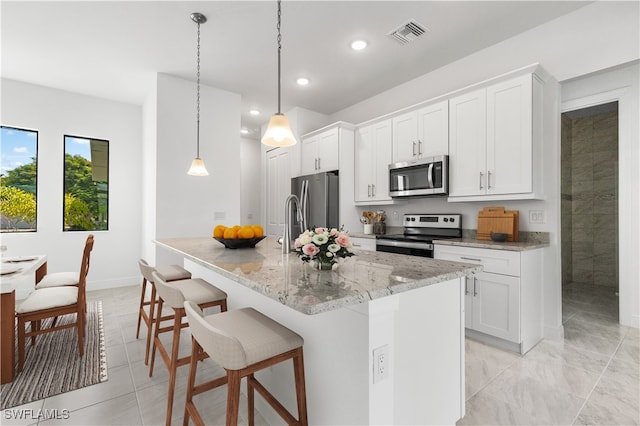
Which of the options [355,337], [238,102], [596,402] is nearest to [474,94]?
[596,402]

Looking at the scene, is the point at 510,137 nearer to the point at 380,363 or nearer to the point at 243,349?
the point at 380,363

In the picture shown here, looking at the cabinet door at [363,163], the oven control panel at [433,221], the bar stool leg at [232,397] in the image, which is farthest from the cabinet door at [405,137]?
the bar stool leg at [232,397]

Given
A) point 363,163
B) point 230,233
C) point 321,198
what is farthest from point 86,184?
point 363,163

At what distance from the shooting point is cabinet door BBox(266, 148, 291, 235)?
4922mm

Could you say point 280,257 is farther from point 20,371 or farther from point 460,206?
point 460,206

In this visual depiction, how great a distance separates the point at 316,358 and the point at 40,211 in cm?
486

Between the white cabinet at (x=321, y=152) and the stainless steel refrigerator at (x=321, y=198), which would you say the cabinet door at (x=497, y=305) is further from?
the white cabinet at (x=321, y=152)

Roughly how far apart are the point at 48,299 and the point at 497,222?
3.90m

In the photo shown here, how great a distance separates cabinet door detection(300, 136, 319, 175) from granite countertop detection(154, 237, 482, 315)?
122 inches

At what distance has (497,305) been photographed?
2.55m

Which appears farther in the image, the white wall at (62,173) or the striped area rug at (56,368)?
the white wall at (62,173)

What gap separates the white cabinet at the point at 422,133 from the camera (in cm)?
319

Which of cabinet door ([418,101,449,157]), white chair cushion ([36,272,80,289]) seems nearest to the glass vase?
cabinet door ([418,101,449,157])

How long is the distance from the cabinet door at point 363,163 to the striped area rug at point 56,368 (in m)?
3.26
